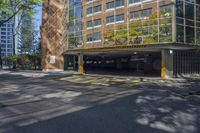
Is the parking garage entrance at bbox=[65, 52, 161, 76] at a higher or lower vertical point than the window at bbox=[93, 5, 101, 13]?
lower

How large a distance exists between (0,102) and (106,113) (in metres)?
5.35

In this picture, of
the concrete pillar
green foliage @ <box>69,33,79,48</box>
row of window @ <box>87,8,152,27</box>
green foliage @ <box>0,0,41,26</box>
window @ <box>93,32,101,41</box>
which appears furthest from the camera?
the concrete pillar

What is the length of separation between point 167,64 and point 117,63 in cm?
2370

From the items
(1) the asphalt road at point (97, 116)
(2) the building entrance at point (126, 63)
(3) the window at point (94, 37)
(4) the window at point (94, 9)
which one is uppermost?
(4) the window at point (94, 9)

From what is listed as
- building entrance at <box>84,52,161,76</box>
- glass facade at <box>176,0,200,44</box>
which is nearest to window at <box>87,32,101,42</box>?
building entrance at <box>84,52,161,76</box>

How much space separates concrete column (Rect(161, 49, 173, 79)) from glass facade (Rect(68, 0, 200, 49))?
71.3 inches

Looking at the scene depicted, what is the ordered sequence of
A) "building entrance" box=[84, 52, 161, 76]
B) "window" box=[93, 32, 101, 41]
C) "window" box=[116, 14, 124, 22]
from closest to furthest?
"building entrance" box=[84, 52, 161, 76] < "window" box=[116, 14, 124, 22] < "window" box=[93, 32, 101, 41]

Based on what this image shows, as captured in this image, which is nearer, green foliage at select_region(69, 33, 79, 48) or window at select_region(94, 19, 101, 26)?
green foliage at select_region(69, 33, 79, 48)

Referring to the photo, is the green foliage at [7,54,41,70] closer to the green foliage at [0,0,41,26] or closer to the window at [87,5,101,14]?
the window at [87,5,101,14]

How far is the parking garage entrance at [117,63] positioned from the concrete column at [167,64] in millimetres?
10935

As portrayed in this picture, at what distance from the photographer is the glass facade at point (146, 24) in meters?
31.6

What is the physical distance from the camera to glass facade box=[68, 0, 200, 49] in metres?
31.6

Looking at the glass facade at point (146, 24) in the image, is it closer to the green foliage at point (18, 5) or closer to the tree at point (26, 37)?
the green foliage at point (18, 5)

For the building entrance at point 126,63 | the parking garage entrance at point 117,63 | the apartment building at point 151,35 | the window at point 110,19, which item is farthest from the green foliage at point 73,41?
the window at point 110,19
